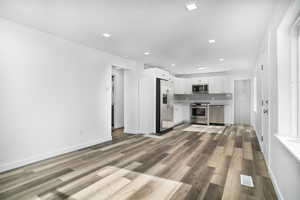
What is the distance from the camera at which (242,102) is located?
7.16 meters

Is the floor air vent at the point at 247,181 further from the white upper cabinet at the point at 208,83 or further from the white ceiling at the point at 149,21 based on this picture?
the white upper cabinet at the point at 208,83

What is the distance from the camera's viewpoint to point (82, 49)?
12.5 feet

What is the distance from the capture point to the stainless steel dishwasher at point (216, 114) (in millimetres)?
7128

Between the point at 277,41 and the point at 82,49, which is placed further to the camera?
the point at 82,49

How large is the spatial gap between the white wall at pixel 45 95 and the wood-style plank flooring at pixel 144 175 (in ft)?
1.12

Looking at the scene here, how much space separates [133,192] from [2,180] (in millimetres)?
2045

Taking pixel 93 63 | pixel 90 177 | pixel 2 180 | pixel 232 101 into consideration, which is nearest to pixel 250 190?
pixel 90 177

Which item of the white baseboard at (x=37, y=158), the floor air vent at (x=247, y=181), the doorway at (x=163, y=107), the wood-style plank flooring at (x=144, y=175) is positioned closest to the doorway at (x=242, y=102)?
the doorway at (x=163, y=107)

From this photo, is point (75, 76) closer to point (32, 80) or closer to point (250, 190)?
point (32, 80)

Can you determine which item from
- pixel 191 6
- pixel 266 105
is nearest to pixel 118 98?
pixel 191 6

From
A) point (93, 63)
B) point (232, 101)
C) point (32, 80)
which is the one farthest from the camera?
point (232, 101)

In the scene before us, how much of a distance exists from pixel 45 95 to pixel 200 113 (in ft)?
20.7

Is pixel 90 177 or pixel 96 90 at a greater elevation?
pixel 96 90

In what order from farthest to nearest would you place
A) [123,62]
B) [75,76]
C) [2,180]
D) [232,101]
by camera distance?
[232,101], [123,62], [75,76], [2,180]
